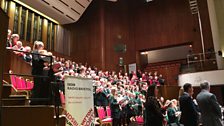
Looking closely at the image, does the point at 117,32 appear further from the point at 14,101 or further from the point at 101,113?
the point at 14,101

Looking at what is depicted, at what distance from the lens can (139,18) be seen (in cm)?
1272

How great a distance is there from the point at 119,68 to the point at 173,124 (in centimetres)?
746

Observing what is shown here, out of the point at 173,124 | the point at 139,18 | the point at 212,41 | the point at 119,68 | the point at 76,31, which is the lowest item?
the point at 173,124

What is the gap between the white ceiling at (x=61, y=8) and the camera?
8.85 m

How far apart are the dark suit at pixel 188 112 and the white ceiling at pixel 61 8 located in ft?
24.2

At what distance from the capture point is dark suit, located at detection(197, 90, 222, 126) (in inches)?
109

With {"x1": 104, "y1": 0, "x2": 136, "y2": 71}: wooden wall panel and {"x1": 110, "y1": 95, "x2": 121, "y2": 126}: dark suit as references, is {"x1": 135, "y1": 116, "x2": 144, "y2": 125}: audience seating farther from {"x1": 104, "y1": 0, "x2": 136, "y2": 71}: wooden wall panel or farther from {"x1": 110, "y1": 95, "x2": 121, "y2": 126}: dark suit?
{"x1": 104, "y1": 0, "x2": 136, "y2": 71}: wooden wall panel

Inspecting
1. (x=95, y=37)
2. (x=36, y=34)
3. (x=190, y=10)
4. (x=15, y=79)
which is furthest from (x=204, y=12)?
(x=15, y=79)

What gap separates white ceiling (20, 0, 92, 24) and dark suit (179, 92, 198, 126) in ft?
24.2

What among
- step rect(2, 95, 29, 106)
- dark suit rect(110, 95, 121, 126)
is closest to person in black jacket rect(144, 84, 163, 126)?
step rect(2, 95, 29, 106)

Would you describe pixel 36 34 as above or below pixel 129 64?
above

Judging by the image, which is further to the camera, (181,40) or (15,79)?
(181,40)

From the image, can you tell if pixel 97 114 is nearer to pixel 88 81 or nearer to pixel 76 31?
pixel 88 81

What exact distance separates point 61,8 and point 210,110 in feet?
26.6
